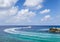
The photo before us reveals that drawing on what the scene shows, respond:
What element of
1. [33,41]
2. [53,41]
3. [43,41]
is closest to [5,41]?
[33,41]

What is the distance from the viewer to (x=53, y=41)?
15727mm

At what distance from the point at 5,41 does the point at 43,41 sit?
14.6ft

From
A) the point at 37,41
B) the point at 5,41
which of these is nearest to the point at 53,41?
the point at 37,41

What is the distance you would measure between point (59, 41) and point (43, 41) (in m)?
1.97

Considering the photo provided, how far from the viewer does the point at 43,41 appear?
604 inches

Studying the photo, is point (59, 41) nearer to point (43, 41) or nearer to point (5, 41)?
point (43, 41)

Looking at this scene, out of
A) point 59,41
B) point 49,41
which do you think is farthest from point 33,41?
point 59,41

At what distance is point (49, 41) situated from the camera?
51.3 feet

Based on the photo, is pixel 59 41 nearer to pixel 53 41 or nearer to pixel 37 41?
pixel 53 41

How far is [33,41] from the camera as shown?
15.0m

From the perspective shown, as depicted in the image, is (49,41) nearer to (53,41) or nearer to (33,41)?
(53,41)

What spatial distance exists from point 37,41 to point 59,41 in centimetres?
269

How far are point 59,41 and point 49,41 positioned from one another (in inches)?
47.1

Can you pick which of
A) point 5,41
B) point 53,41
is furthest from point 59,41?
point 5,41
